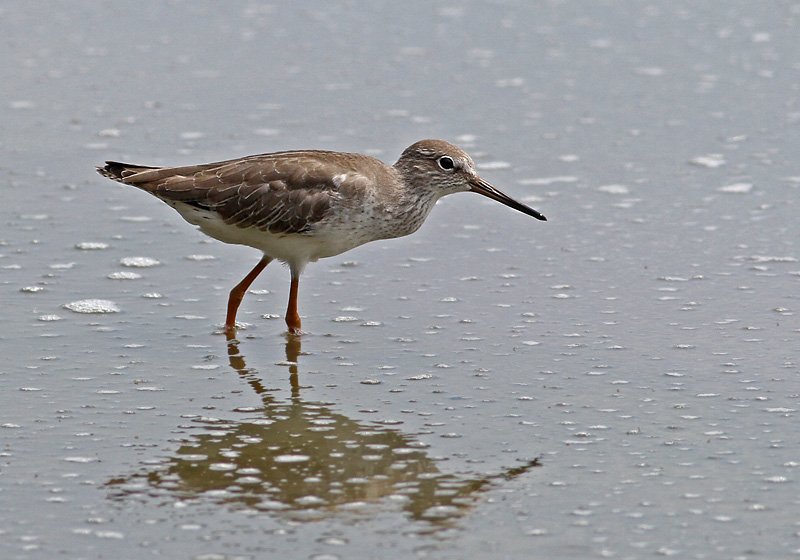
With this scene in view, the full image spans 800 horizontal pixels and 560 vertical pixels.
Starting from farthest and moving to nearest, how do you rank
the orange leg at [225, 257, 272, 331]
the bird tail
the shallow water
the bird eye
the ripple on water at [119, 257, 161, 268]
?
1. the ripple on water at [119, 257, 161, 268]
2. the bird tail
3. the bird eye
4. the orange leg at [225, 257, 272, 331]
5. the shallow water

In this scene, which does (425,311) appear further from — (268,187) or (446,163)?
(268,187)

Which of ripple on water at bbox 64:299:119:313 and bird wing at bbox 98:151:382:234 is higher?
bird wing at bbox 98:151:382:234

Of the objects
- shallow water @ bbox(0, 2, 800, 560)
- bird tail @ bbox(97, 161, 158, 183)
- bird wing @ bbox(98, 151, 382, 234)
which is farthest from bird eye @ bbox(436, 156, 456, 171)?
bird tail @ bbox(97, 161, 158, 183)

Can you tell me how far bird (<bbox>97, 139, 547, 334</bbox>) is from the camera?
344 inches

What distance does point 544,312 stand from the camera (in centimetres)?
909

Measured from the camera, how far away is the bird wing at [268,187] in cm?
871

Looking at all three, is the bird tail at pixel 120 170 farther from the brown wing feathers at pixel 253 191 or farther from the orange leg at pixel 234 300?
the orange leg at pixel 234 300

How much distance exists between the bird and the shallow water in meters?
0.60

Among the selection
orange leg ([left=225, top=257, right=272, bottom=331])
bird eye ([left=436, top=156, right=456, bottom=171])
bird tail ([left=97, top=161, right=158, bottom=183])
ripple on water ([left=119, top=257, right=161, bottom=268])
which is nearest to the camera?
orange leg ([left=225, top=257, right=272, bottom=331])

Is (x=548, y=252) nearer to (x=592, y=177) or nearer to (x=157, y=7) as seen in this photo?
(x=592, y=177)

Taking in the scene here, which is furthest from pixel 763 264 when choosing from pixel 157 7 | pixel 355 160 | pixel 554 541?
pixel 157 7

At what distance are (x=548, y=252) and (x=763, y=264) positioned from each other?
1748 mm

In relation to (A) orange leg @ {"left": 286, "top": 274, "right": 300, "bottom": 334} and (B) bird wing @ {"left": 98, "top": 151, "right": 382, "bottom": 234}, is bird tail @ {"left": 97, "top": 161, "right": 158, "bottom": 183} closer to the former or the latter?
(B) bird wing @ {"left": 98, "top": 151, "right": 382, "bottom": 234}

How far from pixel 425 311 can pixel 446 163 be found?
1.12 metres
